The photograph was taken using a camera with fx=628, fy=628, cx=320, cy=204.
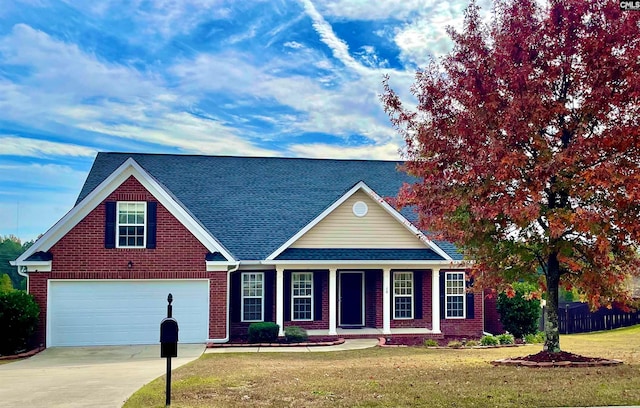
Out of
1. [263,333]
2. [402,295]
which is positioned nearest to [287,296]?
[263,333]

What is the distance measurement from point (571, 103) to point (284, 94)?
12.7 metres

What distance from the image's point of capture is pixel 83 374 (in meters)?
13.8

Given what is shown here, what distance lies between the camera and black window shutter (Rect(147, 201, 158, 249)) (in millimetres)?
20438

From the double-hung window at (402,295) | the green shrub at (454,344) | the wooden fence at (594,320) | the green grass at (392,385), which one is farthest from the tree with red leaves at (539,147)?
the wooden fence at (594,320)

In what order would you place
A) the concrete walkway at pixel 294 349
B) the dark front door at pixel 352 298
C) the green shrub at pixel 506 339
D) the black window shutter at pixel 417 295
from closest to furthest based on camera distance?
the concrete walkway at pixel 294 349 → the green shrub at pixel 506 339 → the black window shutter at pixel 417 295 → the dark front door at pixel 352 298

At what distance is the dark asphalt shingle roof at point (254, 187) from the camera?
23.2 m

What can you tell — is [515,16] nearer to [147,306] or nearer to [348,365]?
[348,365]

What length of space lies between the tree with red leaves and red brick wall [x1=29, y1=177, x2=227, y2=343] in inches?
343

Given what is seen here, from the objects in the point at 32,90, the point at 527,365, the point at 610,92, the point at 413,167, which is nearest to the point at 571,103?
the point at 610,92

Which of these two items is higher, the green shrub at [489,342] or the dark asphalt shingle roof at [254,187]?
the dark asphalt shingle roof at [254,187]

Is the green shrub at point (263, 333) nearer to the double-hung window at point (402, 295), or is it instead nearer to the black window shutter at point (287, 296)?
the black window shutter at point (287, 296)

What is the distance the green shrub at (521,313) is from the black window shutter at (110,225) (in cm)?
1415

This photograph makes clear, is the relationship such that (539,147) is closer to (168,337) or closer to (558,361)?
(558,361)

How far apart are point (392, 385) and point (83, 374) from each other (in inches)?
282
